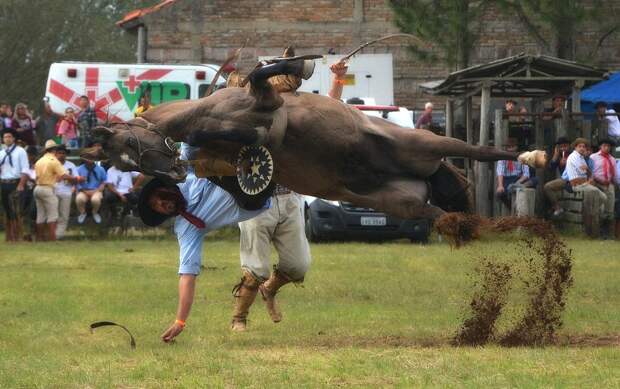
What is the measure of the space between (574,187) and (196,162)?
1326 cm

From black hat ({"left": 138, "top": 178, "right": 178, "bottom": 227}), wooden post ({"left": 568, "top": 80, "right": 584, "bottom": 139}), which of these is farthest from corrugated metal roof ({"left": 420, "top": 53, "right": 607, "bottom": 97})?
black hat ({"left": 138, "top": 178, "right": 178, "bottom": 227})

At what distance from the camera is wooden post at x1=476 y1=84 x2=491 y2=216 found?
2123cm

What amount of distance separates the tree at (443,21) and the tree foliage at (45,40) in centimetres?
1906

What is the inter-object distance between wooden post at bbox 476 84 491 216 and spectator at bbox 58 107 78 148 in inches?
279

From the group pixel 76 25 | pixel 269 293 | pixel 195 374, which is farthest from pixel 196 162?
pixel 76 25

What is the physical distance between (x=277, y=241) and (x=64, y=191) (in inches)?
440

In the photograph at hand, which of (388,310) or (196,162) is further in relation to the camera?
(388,310)

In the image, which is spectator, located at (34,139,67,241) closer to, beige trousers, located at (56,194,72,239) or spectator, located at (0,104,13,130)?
beige trousers, located at (56,194,72,239)

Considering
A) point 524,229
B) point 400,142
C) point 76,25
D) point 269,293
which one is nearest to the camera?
point 400,142

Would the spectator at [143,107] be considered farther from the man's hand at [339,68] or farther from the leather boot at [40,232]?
the leather boot at [40,232]

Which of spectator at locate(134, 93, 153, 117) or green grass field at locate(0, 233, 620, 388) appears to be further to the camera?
spectator at locate(134, 93, 153, 117)

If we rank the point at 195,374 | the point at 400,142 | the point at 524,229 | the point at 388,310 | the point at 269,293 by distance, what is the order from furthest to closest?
the point at 388,310, the point at 269,293, the point at 524,229, the point at 400,142, the point at 195,374

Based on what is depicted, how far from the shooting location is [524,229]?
9.80m

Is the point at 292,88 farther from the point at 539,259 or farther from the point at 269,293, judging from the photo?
the point at 539,259
